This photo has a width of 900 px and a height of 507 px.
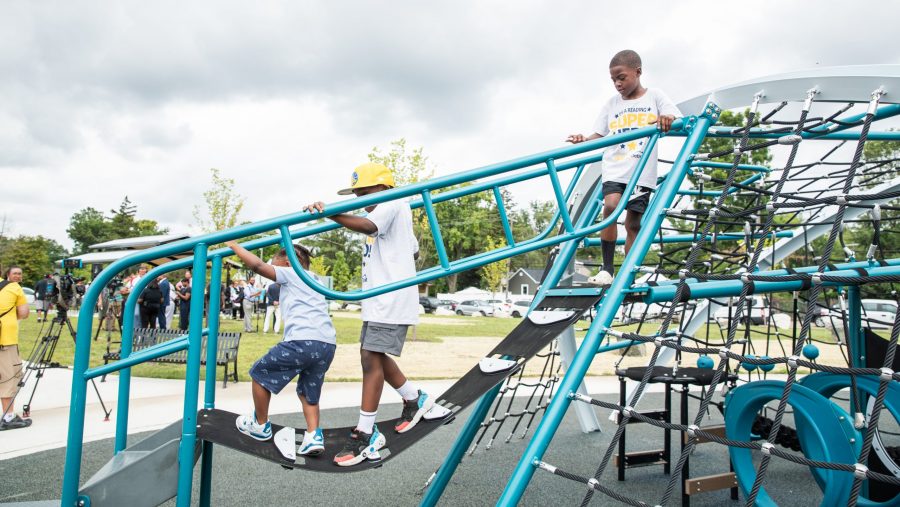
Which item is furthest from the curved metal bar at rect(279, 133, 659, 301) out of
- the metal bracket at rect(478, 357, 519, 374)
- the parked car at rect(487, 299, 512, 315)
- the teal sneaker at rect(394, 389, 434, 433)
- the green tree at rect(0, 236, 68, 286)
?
the green tree at rect(0, 236, 68, 286)

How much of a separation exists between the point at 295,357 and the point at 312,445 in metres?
0.44

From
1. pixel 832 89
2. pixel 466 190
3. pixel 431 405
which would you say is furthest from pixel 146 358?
pixel 832 89

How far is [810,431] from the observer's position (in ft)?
8.96

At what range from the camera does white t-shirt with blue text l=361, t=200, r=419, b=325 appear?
2.81 meters

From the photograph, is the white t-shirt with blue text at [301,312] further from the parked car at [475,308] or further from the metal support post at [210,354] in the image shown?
the parked car at [475,308]

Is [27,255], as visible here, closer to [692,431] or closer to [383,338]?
[383,338]

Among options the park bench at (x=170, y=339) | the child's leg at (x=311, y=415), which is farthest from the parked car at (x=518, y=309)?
the child's leg at (x=311, y=415)

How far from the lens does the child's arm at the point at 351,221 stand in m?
2.51

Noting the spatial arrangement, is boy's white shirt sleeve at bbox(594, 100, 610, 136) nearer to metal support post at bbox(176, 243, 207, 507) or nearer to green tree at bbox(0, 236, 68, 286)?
metal support post at bbox(176, 243, 207, 507)

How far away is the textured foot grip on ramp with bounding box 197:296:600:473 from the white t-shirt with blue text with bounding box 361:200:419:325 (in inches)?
16.6

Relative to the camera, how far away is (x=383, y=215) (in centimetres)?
287

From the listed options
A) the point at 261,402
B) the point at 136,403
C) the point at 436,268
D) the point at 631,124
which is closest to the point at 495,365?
the point at 436,268

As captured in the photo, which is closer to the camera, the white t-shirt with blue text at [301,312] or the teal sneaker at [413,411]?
the teal sneaker at [413,411]

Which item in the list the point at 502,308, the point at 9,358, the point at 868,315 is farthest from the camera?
the point at 502,308
